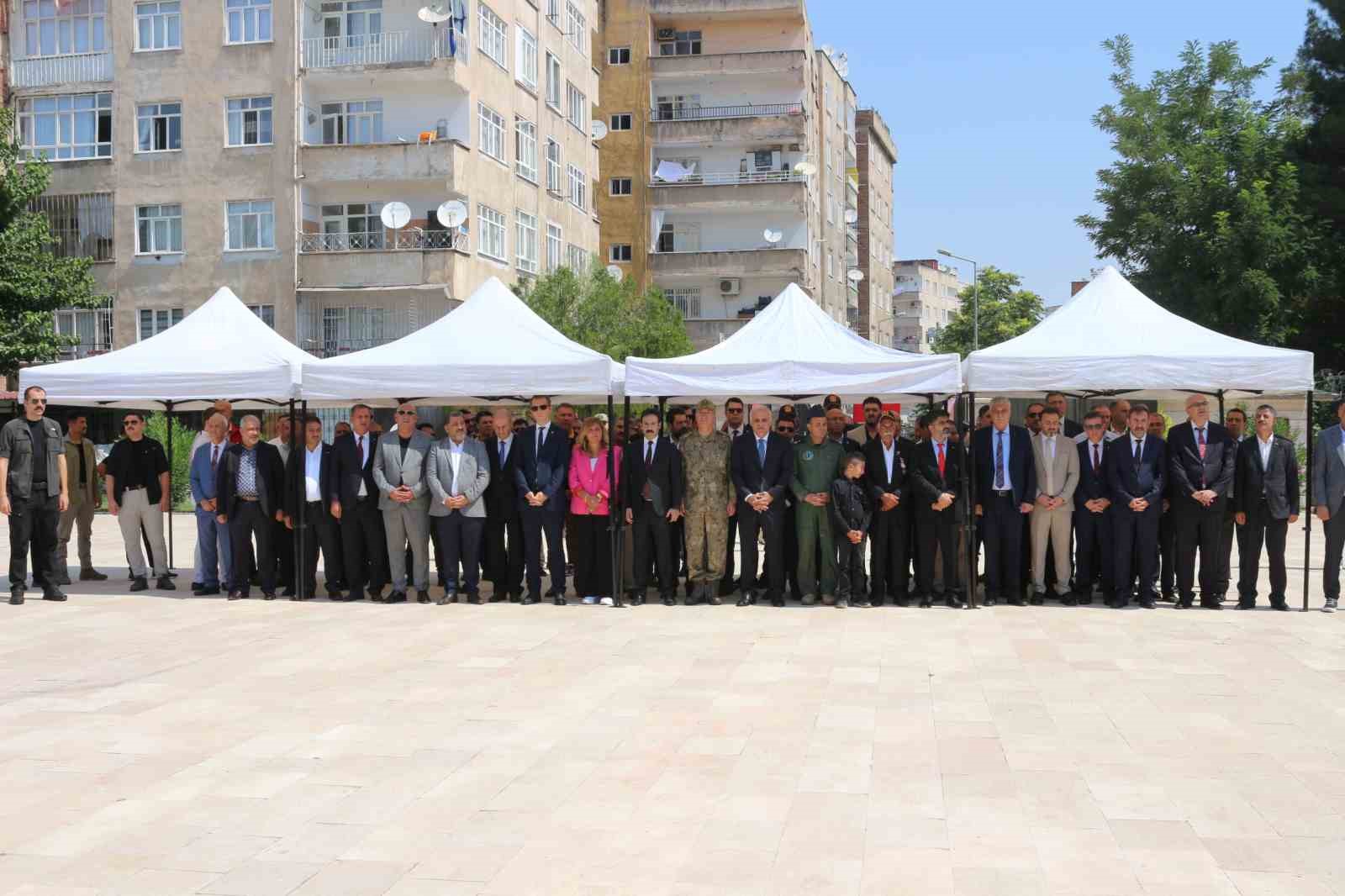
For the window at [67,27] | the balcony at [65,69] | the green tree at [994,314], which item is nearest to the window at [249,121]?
the balcony at [65,69]

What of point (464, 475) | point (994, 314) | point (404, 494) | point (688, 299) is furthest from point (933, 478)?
point (994, 314)

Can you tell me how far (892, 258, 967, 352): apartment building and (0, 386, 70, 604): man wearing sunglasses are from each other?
11487cm

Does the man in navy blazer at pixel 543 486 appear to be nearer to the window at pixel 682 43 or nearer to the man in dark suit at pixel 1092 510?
the man in dark suit at pixel 1092 510

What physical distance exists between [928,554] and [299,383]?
22.0 feet

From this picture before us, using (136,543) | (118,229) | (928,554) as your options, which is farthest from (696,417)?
(118,229)

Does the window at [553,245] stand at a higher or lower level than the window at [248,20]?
lower

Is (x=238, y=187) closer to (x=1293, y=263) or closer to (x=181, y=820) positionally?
(x=1293, y=263)

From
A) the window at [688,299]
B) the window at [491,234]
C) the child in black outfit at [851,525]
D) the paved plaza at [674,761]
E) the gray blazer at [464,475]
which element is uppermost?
the window at [491,234]

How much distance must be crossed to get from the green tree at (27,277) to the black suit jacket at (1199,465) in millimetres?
27829

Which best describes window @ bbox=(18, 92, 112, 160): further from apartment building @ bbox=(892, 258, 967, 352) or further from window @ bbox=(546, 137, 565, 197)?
apartment building @ bbox=(892, 258, 967, 352)

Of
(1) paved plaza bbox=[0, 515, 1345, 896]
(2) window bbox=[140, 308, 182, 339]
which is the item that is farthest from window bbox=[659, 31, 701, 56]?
(1) paved plaza bbox=[0, 515, 1345, 896]

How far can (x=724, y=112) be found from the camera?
187ft

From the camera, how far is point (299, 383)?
1428 cm

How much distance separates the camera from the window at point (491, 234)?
3750 cm
